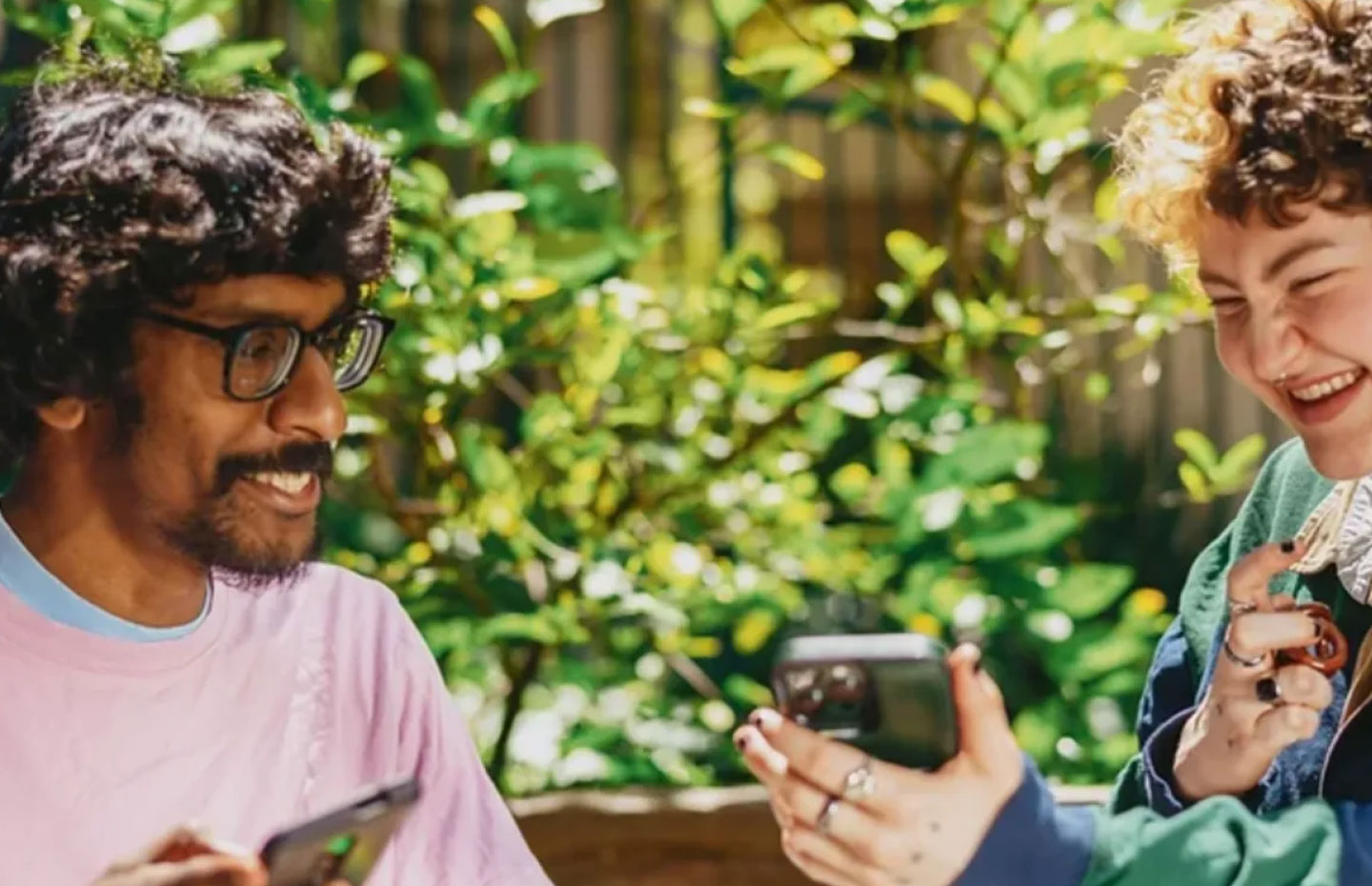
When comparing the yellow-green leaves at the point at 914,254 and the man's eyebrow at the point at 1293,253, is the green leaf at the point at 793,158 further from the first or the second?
the man's eyebrow at the point at 1293,253

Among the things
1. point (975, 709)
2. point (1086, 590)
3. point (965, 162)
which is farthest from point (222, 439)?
point (965, 162)

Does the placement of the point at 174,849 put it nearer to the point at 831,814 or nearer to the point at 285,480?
the point at 285,480

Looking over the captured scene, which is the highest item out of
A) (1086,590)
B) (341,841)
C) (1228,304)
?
(1228,304)

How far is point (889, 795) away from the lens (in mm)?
1580

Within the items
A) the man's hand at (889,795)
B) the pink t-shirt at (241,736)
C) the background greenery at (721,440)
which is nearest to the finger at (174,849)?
the pink t-shirt at (241,736)

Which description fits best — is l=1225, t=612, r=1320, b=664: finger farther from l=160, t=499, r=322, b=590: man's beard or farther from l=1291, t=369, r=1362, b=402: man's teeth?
l=160, t=499, r=322, b=590: man's beard

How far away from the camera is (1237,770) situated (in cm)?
178

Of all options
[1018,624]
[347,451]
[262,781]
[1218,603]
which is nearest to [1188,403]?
[1018,624]

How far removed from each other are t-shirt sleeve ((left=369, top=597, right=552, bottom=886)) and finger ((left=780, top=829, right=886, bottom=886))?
15.1 inches

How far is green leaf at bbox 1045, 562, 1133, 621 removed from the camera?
2.87 metres

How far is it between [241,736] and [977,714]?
583mm

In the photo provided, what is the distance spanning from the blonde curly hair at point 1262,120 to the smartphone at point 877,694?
451 millimetres

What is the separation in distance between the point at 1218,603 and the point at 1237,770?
0.19 meters

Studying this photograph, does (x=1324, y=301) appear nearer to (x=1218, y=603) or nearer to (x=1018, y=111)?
(x=1218, y=603)
